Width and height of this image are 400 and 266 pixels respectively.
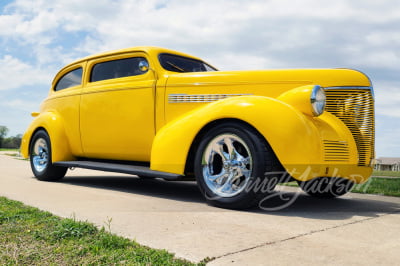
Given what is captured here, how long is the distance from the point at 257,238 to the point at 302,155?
1.10 metres

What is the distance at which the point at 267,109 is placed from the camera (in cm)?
361

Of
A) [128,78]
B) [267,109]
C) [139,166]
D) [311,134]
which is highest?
[128,78]

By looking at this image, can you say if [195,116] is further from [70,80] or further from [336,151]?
[70,80]

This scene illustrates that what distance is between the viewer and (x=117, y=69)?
5594mm

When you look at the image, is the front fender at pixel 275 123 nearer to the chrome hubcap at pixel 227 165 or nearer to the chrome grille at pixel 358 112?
the chrome hubcap at pixel 227 165

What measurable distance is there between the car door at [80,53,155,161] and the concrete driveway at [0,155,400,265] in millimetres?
697

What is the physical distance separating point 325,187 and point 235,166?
1.69 metres

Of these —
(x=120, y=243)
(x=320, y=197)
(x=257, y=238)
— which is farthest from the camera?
(x=320, y=197)

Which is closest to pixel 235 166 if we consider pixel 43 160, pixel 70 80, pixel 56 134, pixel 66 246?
pixel 66 246

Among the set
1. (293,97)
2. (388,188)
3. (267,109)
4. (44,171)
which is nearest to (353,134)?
(293,97)

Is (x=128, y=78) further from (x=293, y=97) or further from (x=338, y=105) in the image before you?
(x=338, y=105)

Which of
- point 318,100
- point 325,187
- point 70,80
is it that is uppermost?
point 70,80

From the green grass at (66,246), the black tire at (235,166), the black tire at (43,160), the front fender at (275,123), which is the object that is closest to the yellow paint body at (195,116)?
the front fender at (275,123)

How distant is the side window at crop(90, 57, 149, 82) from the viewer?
534 centimetres
